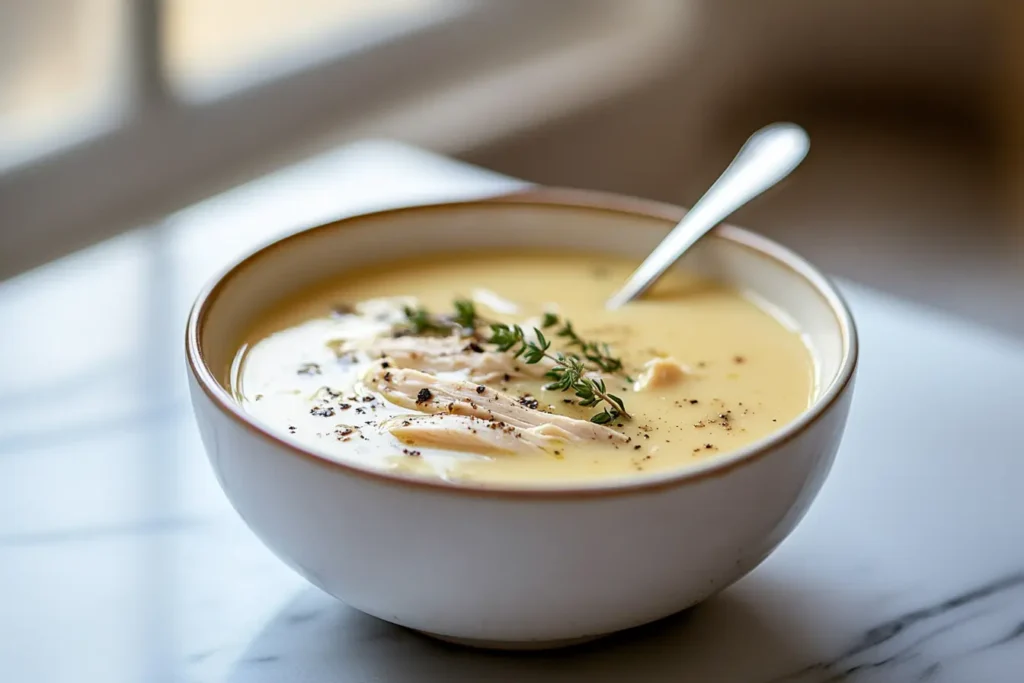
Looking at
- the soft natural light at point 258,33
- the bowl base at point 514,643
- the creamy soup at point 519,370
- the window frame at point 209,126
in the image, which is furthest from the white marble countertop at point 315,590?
the soft natural light at point 258,33

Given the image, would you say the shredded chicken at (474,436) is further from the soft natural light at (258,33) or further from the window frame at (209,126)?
the soft natural light at (258,33)

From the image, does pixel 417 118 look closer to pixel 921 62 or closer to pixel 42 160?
pixel 42 160

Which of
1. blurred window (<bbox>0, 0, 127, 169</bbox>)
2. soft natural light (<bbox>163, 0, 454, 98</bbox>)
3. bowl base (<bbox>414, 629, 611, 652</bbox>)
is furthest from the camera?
soft natural light (<bbox>163, 0, 454, 98</bbox>)

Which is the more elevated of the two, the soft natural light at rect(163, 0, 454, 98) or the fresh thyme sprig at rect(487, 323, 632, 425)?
the soft natural light at rect(163, 0, 454, 98)

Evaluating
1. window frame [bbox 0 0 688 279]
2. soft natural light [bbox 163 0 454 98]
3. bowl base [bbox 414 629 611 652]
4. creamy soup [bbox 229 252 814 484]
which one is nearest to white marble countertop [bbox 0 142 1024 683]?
bowl base [bbox 414 629 611 652]

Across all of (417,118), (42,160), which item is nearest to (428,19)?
(417,118)

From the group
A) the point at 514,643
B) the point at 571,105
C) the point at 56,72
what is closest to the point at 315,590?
the point at 514,643

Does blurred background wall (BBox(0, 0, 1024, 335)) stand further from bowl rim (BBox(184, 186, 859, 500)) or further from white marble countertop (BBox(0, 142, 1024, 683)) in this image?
bowl rim (BBox(184, 186, 859, 500))

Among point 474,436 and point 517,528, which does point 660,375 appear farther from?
point 517,528
